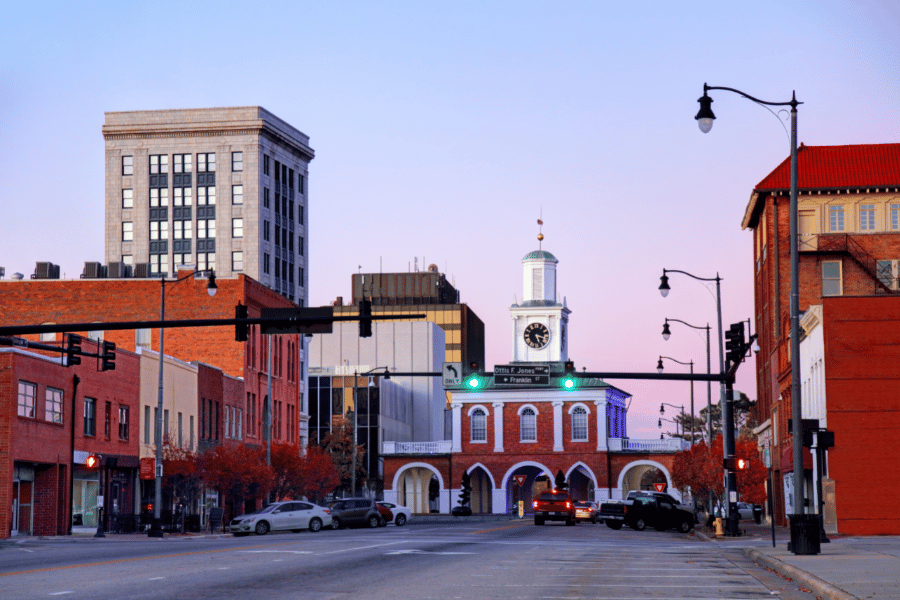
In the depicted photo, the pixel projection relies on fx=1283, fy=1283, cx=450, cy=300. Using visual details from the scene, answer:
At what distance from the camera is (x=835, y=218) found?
6819cm

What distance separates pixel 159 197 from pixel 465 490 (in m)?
44.8

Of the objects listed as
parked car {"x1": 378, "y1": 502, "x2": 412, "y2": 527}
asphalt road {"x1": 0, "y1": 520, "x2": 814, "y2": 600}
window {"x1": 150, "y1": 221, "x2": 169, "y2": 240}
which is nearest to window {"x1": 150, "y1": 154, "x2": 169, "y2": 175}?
window {"x1": 150, "y1": 221, "x2": 169, "y2": 240}

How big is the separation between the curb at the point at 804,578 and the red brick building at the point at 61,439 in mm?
29878

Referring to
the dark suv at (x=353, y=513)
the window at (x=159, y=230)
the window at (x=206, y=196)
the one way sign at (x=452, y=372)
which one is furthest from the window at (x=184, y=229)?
the one way sign at (x=452, y=372)

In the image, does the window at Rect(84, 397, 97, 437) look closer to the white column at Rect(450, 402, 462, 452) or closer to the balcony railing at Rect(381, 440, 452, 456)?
the balcony railing at Rect(381, 440, 452, 456)

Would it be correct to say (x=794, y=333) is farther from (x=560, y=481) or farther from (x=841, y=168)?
(x=560, y=481)

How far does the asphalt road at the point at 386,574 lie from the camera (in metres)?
18.7

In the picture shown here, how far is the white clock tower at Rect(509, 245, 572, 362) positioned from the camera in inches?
4751

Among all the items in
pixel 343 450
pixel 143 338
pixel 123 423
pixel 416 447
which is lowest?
pixel 343 450

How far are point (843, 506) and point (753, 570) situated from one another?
19.0 metres

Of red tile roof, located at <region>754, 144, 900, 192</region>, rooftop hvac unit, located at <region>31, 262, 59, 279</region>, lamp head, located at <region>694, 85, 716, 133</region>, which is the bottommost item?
lamp head, located at <region>694, 85, 716, 133</region>

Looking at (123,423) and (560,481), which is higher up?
(123,423)

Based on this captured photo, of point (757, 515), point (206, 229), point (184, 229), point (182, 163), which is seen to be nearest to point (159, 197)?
point (184, 229)

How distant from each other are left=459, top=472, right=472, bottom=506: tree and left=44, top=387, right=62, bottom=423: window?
61955mm
